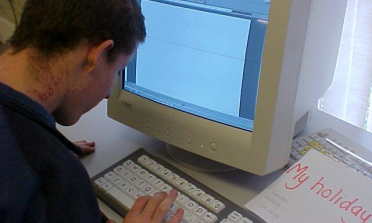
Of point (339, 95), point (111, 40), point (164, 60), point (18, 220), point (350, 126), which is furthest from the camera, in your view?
point (339, 95)

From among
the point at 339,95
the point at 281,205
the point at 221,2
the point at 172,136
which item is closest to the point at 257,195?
the point at 281,205

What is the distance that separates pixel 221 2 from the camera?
2.30 ft

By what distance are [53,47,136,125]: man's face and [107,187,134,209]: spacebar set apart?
136mm

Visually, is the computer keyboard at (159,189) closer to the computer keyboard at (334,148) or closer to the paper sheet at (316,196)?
the paper sheet at (316,196)

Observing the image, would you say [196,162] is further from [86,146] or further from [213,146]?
[86,146]

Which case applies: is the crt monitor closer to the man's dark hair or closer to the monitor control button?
the monitor control button

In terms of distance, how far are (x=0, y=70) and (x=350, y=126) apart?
2.33 ft

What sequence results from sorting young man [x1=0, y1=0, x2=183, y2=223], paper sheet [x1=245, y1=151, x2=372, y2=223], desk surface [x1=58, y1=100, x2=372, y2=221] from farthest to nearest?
desk surface [x1=58, y1=100, x2=372, y2=221]
paper sheet [x1=245, y1=151, x2=372, y2=223]
young man [x1=0, y1=0, x2=183, y2=223]

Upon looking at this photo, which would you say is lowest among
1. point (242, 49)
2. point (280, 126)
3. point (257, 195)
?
point (257, 195)

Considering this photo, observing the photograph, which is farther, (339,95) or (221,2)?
(339,95)

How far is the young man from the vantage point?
56 cm

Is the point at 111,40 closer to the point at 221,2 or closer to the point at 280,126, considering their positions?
the point at 221,2

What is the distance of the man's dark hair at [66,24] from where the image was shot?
0.62 m

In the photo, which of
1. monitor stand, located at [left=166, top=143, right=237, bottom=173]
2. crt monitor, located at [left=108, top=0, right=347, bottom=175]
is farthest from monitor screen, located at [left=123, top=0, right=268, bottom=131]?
monitor stand, located at [left=166, top=143, right=237, bottom=173]
